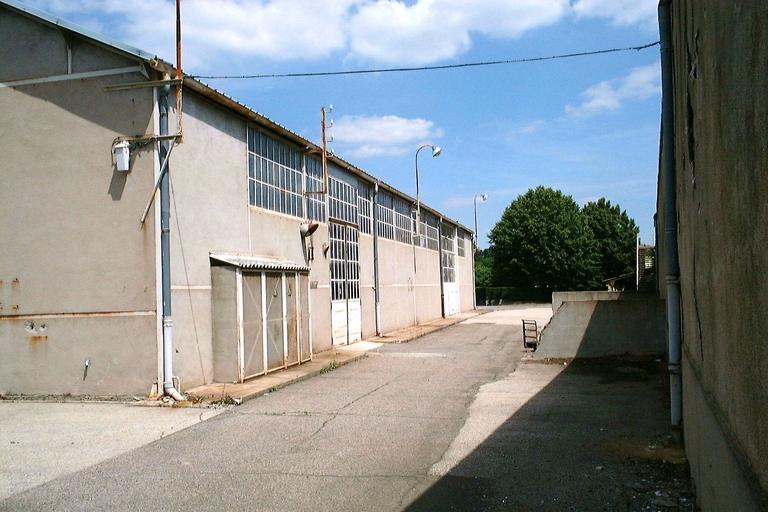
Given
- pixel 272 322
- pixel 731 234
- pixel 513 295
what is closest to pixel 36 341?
pixel 272 322

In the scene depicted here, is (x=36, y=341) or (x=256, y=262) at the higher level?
(x=256, y=262)

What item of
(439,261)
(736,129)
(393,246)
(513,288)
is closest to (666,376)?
(736,129)

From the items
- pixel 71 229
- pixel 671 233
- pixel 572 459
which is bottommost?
pixel 572 459

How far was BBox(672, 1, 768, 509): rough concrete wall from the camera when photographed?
86.1 inches

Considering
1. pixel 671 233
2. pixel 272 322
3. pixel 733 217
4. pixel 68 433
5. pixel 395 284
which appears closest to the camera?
pixel 733 217

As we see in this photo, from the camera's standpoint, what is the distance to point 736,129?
2.57 meters

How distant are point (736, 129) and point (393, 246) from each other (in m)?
25.3

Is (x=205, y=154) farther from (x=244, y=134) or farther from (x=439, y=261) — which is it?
(x=439, y=261)

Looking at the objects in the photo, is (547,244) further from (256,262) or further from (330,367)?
(256,262)

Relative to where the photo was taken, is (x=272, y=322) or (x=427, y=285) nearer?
(x=272, y=322)

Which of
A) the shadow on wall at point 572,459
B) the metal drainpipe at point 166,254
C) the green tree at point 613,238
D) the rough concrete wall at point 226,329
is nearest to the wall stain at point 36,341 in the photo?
the metal drainpipe at point 166,254

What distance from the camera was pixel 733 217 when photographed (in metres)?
2.80

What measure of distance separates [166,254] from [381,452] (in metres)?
5.62

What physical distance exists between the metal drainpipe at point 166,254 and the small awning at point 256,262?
148cm
